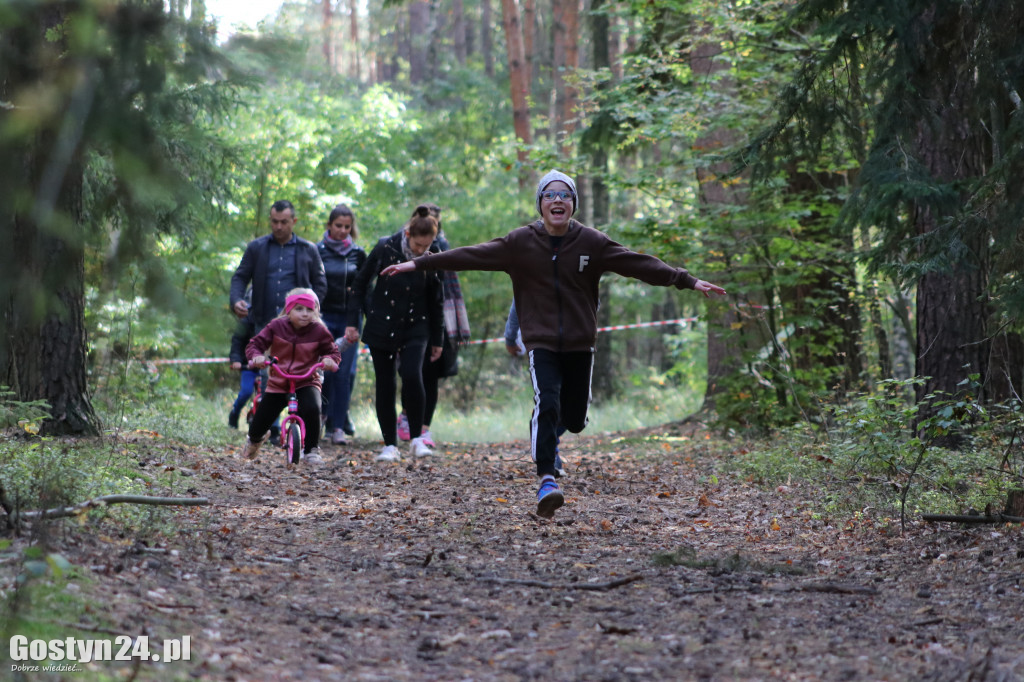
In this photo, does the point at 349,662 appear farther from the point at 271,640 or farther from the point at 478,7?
the point at 478,7

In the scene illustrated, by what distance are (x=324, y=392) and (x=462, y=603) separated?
7534 millimetres

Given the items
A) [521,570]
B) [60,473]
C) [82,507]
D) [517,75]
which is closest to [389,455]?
[60,473]

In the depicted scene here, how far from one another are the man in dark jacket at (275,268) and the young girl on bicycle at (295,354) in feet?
4.63

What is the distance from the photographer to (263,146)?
1970 cm

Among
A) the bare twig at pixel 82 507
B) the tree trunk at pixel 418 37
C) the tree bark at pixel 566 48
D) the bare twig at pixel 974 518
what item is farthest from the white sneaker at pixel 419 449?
the tree trunk at pixel 418 37

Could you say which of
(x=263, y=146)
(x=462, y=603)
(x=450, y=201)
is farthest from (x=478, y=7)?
(x=462, y=603)

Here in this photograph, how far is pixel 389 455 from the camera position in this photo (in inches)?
375

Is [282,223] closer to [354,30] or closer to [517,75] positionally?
[517,75]

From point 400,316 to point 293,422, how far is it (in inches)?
55.3

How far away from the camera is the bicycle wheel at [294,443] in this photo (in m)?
8.95

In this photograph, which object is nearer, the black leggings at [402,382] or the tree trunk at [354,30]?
the black leggings at [402,382]

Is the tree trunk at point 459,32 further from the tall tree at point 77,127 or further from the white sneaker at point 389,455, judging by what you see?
the tall tree at point 77,127

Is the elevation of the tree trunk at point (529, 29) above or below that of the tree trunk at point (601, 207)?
above

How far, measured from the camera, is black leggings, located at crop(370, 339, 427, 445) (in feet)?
31.2
